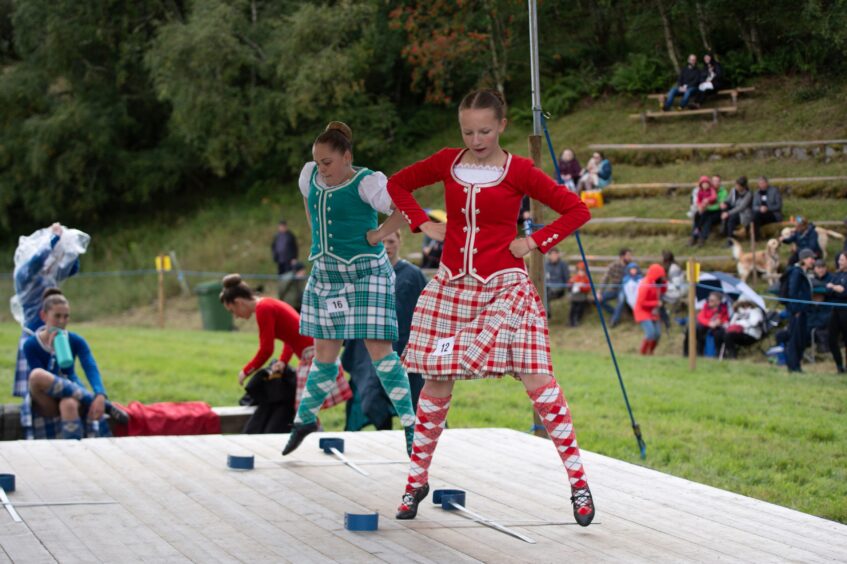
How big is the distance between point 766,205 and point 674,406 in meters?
4.72

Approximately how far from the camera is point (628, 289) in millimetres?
14148

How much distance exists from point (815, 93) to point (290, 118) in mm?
12729

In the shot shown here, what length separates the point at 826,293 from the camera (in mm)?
11109

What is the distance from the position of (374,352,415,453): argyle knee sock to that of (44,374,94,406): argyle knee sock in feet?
8.76

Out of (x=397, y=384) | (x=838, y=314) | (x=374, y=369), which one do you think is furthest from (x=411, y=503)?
(x=838, y=314)

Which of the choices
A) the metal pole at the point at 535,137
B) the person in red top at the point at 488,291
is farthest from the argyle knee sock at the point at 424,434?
the metal pole at the point at 535,137

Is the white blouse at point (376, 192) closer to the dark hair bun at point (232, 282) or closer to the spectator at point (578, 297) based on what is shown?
the dark hair bun at point (232, 282)

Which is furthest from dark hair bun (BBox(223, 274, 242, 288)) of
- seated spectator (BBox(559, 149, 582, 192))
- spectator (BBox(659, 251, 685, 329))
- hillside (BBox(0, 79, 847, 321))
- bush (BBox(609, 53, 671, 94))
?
seated spectator (BBox(559, 149, 582, 192))

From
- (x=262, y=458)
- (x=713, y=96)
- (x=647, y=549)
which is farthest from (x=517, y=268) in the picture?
(x=713, y=96)

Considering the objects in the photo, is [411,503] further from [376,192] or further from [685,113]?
[685,113]

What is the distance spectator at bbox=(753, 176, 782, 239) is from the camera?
13.0m

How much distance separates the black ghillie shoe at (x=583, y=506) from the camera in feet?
14.2

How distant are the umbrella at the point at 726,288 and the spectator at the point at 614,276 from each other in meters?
1.49

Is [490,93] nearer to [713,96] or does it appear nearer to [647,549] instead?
[647,549]
